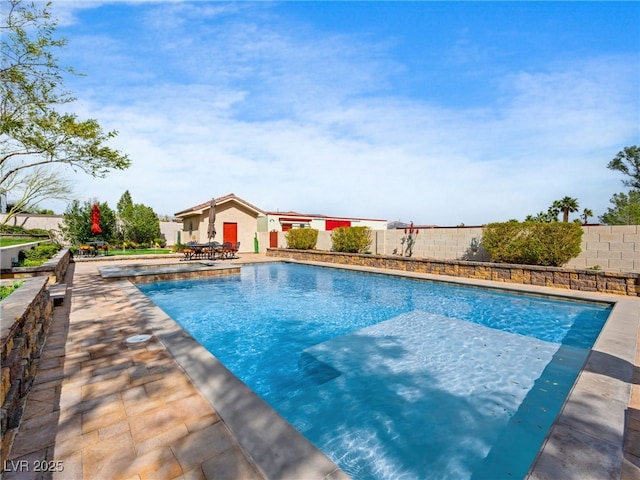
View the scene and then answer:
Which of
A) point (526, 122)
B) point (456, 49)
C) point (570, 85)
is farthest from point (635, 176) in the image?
point (456, 49)

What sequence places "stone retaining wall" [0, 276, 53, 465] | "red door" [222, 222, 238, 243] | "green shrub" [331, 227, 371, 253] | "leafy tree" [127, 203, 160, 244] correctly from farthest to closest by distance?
"leafy tree" [127, 203, 160, 244] < "red door" [222, 222, 238, 243] < "green shrub" [331, 227, 371, 253] < "stone retaining wall" [0, 276, 53, 465]

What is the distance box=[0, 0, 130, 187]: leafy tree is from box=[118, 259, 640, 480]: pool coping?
31.0 ft

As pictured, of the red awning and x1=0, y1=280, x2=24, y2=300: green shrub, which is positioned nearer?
x1=0, y1=280, x2=24, y2=300: green shrub

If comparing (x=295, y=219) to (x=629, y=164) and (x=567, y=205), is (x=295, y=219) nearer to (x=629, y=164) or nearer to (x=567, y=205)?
(x=567, y=205)

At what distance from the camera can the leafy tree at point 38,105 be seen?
8141 millimetres

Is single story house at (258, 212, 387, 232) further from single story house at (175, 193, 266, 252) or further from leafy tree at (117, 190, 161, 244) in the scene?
leafy tree at (117, 190, 161, 244)

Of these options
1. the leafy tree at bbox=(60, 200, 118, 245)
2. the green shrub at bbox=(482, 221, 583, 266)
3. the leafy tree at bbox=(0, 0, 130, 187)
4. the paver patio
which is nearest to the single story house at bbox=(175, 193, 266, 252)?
the leafy tree at bbox=(60, 200, 118, 245)

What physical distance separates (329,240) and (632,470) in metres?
18.0

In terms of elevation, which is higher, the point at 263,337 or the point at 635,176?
the point at 635,176

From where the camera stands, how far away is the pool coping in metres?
2.04

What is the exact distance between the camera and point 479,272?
11.5 m

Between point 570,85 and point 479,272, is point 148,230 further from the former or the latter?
point 570,85

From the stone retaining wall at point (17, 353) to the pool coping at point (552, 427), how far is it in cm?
138

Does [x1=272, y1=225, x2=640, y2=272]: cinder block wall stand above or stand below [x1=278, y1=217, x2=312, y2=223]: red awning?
below
